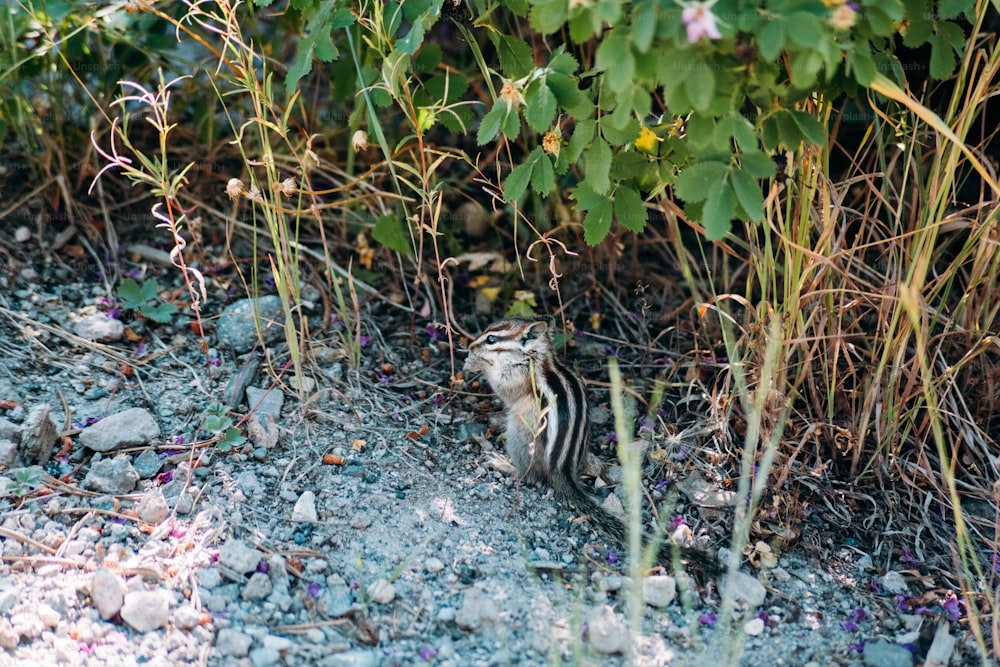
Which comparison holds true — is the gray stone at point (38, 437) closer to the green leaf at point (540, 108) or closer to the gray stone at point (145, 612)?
the gray stone at point (145, 612)

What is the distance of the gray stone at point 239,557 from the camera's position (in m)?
3.30

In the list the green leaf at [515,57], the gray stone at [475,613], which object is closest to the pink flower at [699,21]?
the green leaf at [515,57]

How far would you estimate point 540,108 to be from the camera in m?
3.21

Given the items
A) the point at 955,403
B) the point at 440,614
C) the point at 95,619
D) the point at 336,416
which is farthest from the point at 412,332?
the point at 955,403

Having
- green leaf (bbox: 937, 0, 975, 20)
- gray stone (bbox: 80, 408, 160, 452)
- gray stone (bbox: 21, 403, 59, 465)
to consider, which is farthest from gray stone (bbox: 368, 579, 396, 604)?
green leaf (bbox: 937, 0, 975, 20)

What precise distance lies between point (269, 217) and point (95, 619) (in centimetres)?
160

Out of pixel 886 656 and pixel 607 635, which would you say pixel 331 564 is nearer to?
pixel 607 635

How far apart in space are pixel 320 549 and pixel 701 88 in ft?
6.71

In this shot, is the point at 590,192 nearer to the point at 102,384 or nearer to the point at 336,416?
the point at 336,416

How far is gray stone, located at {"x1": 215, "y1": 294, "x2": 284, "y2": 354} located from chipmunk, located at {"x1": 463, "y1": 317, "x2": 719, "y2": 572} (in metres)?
0.92

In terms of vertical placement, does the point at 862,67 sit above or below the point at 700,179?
above

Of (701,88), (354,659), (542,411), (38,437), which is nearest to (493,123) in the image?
(701,88)

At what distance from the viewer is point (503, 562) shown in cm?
350

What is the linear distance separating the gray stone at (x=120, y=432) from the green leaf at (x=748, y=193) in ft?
7.91
